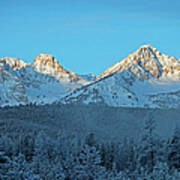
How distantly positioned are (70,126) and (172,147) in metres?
136

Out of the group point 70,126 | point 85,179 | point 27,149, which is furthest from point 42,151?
point 70,126

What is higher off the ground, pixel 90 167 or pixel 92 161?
pixel 92 161

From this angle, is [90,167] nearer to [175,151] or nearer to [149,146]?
[149,146]

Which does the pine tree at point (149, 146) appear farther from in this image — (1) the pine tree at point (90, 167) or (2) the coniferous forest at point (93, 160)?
(1) the pine tree at point (90, 167)

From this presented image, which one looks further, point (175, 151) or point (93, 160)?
point (175, 151)

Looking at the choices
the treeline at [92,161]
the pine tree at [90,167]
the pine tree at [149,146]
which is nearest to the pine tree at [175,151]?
the treeline at [92,161]

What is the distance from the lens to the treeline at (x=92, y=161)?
3625 cm

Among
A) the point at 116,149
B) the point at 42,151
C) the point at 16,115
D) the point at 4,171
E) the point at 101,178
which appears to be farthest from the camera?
the point at 16,115

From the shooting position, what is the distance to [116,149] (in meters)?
79.8

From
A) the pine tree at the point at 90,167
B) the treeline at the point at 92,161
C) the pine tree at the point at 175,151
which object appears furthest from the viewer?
the pine tree at the point at 175,151

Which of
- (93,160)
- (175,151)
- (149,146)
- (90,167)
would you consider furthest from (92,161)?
(175,151)

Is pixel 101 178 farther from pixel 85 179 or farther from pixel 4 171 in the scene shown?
pixel 4 171

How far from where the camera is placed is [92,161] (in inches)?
1592

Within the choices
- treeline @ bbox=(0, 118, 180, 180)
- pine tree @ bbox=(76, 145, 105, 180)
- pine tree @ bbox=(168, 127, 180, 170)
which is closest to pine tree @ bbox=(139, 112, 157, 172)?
treeline @ bbox=(0, 118, 180, 180)
